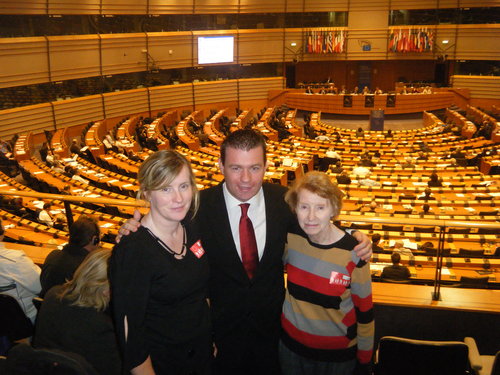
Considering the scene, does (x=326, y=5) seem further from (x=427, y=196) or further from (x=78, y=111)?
(x=427, y=196)

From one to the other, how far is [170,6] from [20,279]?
24.0m

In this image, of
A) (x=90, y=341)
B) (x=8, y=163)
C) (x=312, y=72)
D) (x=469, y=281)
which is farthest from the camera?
(x=312, y=72)

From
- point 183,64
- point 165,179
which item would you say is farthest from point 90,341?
point 183,64

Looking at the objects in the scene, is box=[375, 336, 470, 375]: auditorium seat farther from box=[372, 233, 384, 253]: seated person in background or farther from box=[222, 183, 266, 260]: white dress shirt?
box=[372, 233, 384, 253]: seated person in background

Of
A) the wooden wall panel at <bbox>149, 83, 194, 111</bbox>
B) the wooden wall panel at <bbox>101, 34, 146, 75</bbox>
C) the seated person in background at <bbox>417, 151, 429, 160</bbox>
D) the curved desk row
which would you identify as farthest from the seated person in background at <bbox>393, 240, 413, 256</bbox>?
the wooden wall panel at <bbox>149, 83, 194, 111</bbox>

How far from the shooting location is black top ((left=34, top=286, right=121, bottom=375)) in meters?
2.73

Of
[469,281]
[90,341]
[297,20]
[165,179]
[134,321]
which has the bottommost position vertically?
[469,281]

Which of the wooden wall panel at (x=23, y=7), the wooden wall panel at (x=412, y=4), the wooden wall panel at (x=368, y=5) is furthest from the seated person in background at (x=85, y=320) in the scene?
the wooden wall panel at (x=412, y=4)

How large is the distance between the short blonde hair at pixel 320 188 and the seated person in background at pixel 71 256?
2.06 m

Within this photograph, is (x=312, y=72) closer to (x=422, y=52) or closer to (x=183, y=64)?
(x=422, y=52)

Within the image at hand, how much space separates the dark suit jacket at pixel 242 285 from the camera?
279 centimetres

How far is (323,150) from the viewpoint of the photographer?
17.2 metres

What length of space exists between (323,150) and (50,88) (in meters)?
13.2

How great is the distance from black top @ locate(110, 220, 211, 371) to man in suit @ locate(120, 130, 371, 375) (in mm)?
253
